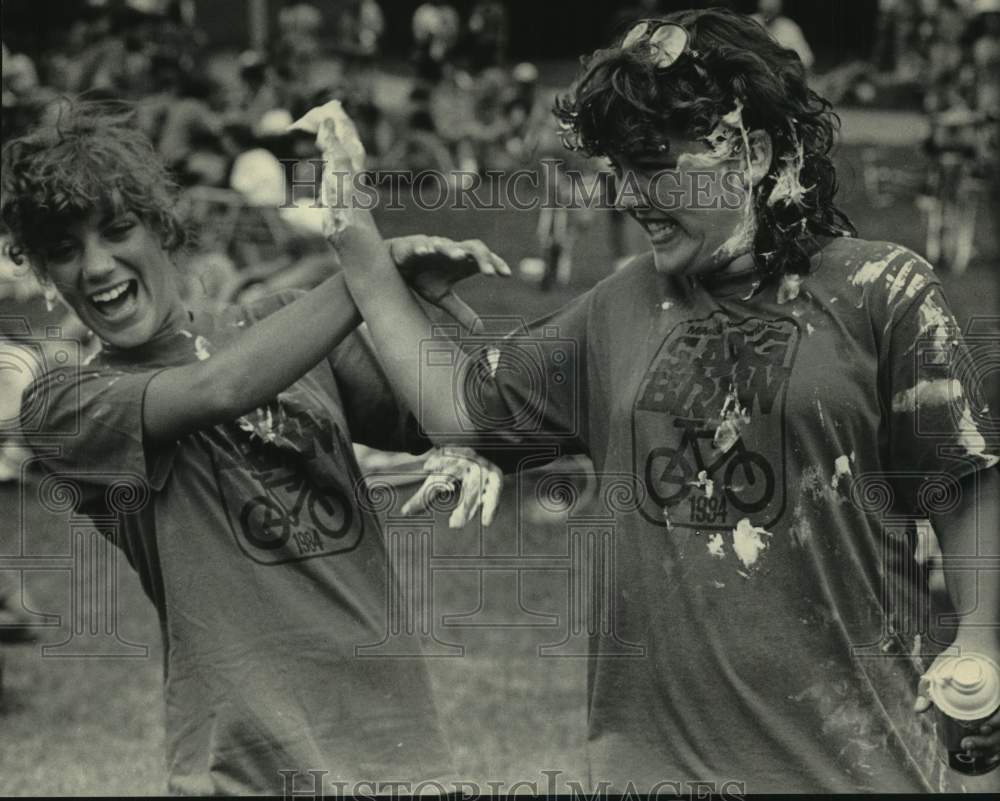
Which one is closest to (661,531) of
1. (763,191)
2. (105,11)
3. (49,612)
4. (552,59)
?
(763,191)

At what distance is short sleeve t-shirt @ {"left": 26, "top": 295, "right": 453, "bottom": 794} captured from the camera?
274 centimetres

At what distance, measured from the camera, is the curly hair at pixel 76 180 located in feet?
9.31

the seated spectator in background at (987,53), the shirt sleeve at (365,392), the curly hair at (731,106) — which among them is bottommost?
the seated spectator in background at (987,53)

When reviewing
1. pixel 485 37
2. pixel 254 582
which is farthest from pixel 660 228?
pixel 485 37

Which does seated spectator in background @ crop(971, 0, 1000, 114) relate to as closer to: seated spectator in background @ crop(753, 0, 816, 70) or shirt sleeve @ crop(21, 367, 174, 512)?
seated spectator in background @ crop(753, 0, 816, 70)

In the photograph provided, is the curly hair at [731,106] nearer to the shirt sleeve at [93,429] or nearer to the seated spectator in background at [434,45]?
the shirt sleeve at [93,429]

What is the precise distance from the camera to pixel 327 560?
2785 mm

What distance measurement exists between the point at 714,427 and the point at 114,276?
1033mm

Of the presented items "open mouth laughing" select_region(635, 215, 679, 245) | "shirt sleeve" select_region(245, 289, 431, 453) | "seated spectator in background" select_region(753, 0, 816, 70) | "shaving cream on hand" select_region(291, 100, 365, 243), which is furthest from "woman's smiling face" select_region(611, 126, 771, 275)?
"seated spectator in background" select_region(753, 0, 816, 70)

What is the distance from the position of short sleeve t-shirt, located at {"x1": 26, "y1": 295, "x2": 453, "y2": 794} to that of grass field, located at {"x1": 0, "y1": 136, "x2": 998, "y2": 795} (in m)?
1.55

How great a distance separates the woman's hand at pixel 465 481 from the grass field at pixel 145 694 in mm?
1798

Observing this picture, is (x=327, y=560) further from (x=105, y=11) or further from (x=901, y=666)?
(x=105, y=11)

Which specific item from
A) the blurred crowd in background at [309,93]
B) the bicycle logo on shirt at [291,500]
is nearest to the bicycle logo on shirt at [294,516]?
the bicycle logo on shirt at [291,500]

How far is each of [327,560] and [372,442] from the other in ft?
0.84
